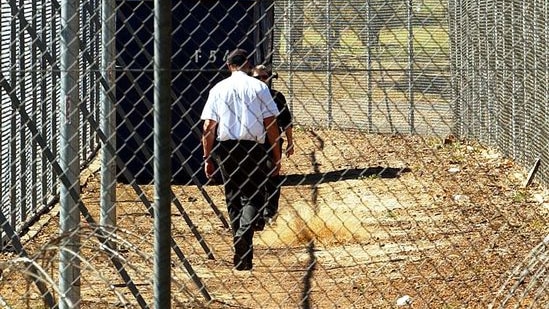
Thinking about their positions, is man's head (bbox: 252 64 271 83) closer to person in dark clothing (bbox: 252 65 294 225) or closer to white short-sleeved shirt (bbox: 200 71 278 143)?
person in dark clothing (bbox: 252 65 294 225)

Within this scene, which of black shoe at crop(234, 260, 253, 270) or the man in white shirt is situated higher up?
the man in white shirt

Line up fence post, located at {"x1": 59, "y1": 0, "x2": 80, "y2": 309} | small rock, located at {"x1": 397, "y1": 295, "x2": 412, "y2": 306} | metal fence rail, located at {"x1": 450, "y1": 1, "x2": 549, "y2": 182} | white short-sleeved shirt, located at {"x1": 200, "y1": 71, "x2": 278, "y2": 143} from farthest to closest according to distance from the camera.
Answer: metal fence rail, located at {"x1": 450, "y1": 1, "x2": 549, "y2": 182} → white short-sleeved shirt, located at {"x1": 200, "y1": 71, "x2": 278, "y2": 143} → small rock, located at {"x1": 397, "y1": 295, "x2": 412, "y2": 306} → fence post, located at {"x1": 59, "y1": 0, "x2": 80, "y2": 309}

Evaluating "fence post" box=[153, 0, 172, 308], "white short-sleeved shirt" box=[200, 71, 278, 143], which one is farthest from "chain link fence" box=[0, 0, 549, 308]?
"white short-sleeved shirt" box=[200, 71, 278, 143]

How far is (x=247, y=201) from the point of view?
9.88 m

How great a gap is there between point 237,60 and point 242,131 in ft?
2.06

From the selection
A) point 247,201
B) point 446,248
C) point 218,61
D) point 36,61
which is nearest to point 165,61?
point 247,201

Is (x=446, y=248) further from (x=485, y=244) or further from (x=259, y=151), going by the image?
(x=259, y=151)

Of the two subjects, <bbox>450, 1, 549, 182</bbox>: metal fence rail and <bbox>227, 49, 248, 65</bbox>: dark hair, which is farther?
<bbox>450, 1, 549, 182</bbox>: metal fence rail

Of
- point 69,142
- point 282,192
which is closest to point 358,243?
point 282,192

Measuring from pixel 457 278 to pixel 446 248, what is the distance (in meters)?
1.25

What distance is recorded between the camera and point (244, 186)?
961cm

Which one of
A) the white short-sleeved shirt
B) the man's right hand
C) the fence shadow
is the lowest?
the fence shadow

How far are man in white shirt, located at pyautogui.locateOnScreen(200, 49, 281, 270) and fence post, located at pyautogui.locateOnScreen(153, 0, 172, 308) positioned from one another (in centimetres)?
413

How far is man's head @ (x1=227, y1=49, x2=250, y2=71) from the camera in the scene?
948 cm
